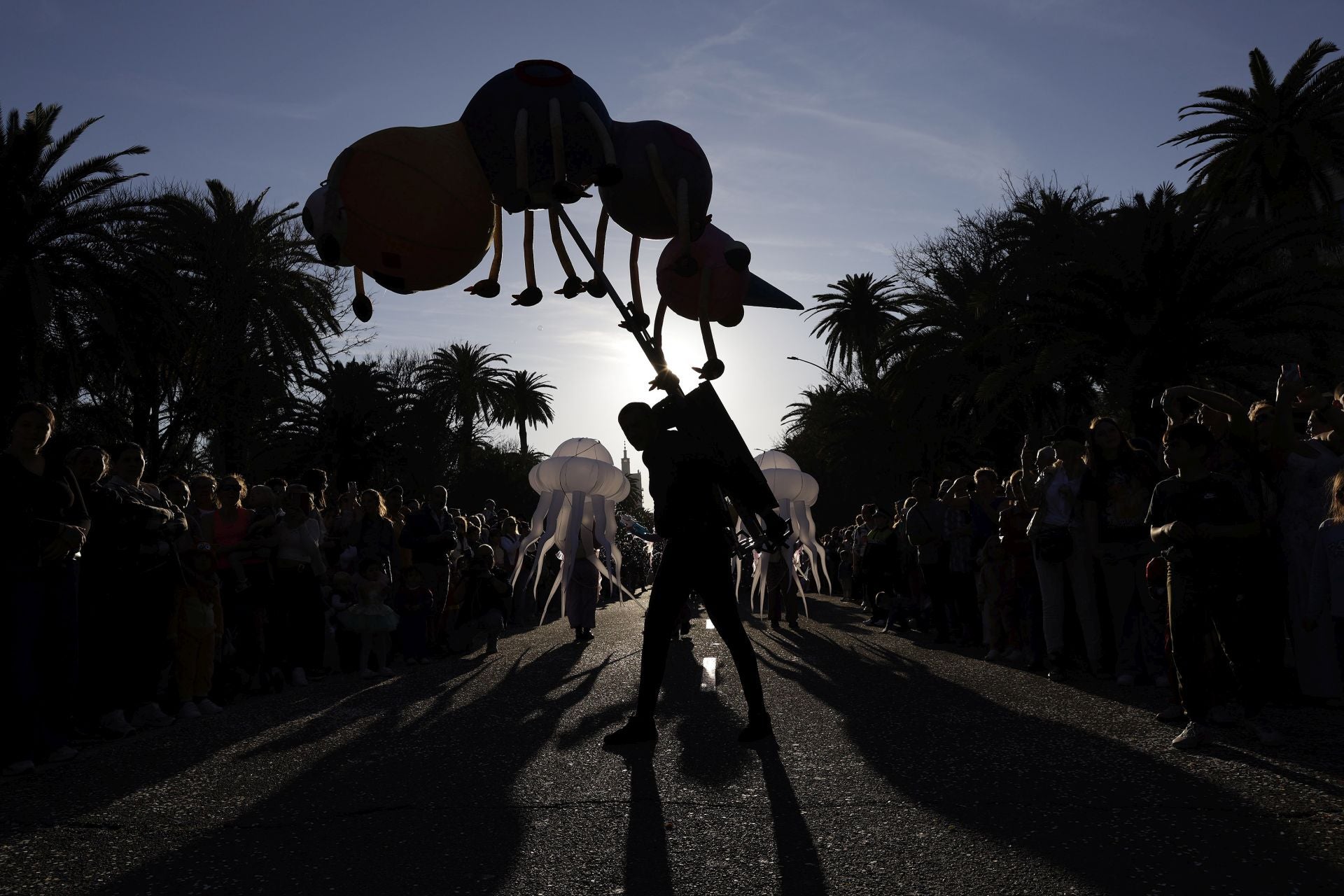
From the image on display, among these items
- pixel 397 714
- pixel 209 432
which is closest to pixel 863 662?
pixel 397 714

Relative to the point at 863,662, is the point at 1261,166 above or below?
above

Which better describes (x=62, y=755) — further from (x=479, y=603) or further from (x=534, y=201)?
(x=479, y=603)

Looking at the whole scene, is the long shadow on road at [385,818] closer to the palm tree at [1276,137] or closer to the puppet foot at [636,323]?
the puppet foot at [636,323]

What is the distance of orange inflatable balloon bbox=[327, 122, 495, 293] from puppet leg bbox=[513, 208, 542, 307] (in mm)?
430

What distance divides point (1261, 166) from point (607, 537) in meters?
22.9

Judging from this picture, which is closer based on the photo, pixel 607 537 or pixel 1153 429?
pixel 607 537

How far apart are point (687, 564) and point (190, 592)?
13.2 ft

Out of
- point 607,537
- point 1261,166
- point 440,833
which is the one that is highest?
point 1261,166

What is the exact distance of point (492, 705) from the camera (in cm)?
771

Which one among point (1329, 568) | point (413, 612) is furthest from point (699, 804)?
point (413, 612)

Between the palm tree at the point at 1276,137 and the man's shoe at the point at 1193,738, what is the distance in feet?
82.4

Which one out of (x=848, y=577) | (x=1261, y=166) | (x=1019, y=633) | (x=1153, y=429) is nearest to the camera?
(x=1019, y=633)

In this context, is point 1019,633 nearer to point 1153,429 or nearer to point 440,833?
point 440,833

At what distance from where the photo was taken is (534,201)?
229 inches
